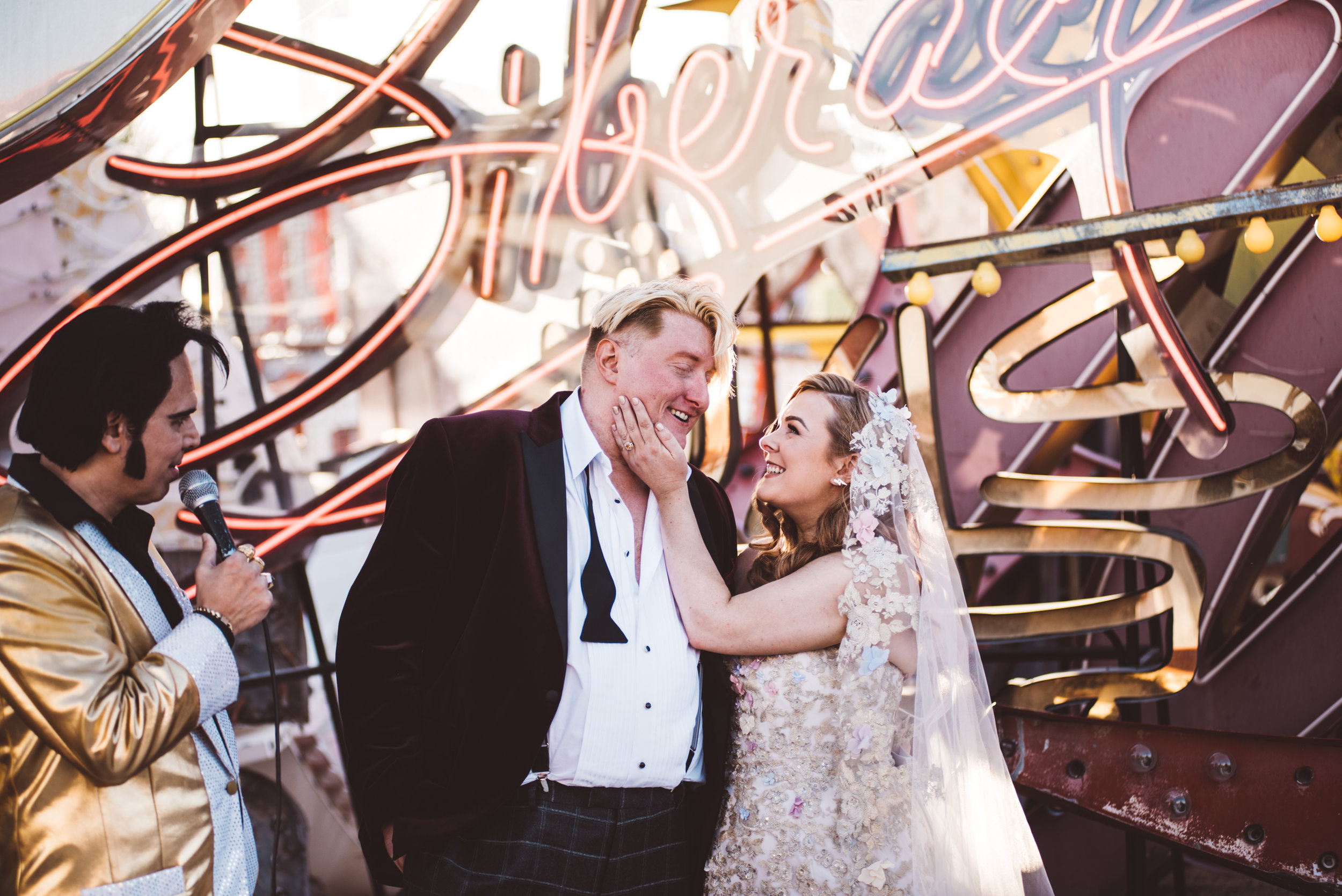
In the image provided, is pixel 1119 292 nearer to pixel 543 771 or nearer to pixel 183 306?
pixel 543 771

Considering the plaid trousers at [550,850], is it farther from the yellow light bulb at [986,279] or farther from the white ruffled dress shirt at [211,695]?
the yellow light bulb at [986,279]

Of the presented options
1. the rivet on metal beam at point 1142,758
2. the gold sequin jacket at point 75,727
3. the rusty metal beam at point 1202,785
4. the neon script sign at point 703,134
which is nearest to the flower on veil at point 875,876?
the rusty metal beam at point 1202,785

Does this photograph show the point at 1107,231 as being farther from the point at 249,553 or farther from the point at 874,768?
the point at 249,553

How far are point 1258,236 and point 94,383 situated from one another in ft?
11.7

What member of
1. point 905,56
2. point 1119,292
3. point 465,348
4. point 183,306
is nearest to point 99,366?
point 183,306

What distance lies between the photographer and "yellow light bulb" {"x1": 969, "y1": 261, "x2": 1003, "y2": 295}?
136 inches

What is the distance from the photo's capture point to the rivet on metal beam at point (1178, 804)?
314 cm

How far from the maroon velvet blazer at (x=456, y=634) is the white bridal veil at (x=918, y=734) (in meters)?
0.45

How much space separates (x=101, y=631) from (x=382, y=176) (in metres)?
2.81

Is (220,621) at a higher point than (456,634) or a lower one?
higher

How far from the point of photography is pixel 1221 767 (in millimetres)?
3111

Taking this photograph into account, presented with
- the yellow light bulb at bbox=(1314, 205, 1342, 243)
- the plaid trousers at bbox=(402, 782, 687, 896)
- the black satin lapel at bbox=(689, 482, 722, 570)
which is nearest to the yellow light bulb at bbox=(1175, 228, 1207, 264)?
the yellow light bulb at bbox=(1314, 205, 1342, 243)

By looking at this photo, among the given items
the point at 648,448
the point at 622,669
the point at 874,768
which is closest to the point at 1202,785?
the point at 874,768

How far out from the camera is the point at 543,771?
221cm
